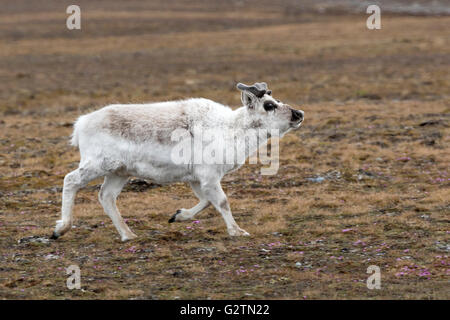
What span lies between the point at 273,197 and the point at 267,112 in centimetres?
291

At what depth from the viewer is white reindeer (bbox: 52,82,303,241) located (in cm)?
1093

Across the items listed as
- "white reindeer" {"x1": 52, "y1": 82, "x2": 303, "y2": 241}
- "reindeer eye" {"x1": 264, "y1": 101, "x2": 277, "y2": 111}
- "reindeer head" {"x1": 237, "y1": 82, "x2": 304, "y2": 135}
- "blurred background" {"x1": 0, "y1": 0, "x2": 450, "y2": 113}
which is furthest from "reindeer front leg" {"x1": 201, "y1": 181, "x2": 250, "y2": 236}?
"blurred background" {"x1": 0, "y1": 0, "x2": 450, "y2": 113}

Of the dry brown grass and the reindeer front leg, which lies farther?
the reindeer front leg

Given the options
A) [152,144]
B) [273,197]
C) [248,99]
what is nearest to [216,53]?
[273,197]

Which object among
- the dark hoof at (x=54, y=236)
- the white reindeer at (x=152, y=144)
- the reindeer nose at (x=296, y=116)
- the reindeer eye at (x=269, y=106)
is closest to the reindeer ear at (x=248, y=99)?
the white reindeer at (x=152, y=144)

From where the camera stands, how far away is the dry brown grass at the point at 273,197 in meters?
9.19

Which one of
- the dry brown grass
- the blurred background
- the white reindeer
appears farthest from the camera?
the blurred background

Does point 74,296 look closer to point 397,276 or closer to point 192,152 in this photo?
point 192,152

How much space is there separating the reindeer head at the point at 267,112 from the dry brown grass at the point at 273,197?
1.66 meters

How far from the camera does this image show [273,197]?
1395 centimetres

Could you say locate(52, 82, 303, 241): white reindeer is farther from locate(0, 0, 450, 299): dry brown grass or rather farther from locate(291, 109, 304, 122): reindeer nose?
locate(0, 0, 450, 299): dry brown grass

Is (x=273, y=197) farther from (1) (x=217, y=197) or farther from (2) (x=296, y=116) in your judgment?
(1) (x=217, y=197)

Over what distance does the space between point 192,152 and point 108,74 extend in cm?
2871
